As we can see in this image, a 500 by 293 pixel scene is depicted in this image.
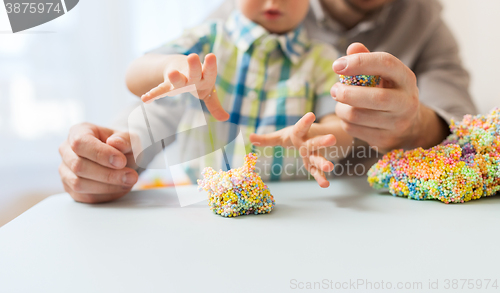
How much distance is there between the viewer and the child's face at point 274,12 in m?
0.73

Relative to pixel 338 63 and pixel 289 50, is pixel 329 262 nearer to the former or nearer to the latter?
pixel 338 63

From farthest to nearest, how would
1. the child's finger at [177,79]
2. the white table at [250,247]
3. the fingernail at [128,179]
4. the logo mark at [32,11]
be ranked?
the logo mark at [32,11]
the fingernail at [128,179]
the child's finger at [177,79]
the white table at [250,247]

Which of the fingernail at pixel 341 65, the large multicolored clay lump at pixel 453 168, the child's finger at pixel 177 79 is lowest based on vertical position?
the large multicolored clay lump at pixel 453 168

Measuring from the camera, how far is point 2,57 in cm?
127

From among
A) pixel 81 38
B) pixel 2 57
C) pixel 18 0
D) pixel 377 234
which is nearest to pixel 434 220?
pixel 377 234

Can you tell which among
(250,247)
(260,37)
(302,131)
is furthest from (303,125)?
(260,37)

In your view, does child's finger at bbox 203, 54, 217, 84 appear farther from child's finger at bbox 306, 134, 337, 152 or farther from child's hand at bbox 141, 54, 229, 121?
child's finger at bbox 306, 134, 337, 152

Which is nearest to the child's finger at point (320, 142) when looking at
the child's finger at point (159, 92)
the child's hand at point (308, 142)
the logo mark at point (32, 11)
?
the child's hand at point (308, 142)

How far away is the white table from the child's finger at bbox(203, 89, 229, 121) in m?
0.14

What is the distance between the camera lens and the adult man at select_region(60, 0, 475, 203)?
1.64ft

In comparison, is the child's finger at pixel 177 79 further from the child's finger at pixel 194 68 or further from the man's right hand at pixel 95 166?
the man's right hand at pixel 95 166

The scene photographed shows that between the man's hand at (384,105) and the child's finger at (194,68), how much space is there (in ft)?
0.61

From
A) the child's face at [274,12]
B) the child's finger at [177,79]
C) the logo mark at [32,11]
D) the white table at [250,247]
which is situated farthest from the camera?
the logo mark at [32,11]

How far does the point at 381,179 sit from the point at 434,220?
0.43 feet
